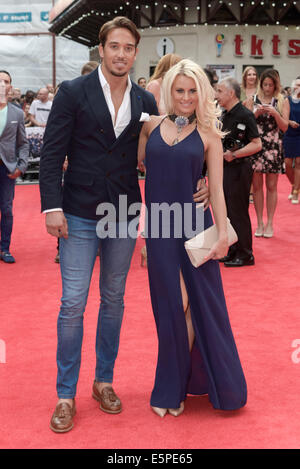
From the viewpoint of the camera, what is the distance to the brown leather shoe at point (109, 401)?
9.74 feet

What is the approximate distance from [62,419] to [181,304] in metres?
0.75

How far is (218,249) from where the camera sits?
2855mm

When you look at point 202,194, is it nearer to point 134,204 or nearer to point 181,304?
point 134,204

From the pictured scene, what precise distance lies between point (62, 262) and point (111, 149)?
57 centimetres

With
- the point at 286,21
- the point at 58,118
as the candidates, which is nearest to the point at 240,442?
the point at 58,118

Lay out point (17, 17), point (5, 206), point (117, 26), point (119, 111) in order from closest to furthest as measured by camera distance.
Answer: point (117, 26) < point (119, 111) < point (5, 206) < point (17, 17)

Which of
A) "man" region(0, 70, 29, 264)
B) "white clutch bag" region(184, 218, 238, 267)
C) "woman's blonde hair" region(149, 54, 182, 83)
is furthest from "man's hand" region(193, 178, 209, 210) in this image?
"man" region(0, 70, 29, 264)

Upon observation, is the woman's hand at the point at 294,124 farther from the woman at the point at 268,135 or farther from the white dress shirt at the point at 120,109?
the white dress shirt at the point at 120,109

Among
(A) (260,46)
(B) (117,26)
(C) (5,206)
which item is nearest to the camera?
(B) (117,26)

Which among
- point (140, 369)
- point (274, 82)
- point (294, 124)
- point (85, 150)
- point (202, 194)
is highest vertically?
point (274, 82)

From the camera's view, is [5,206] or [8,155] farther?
[5,206]

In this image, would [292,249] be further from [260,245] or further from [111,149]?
[111,149]

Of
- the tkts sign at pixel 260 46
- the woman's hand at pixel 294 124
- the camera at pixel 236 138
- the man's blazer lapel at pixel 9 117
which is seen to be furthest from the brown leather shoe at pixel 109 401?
the tkts sign at pixel 260 46

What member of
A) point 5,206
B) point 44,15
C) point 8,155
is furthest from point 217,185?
point 44,15
